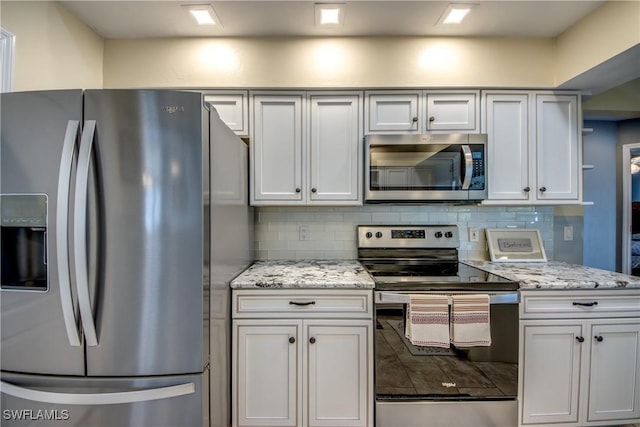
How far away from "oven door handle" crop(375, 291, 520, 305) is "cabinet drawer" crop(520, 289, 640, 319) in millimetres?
83

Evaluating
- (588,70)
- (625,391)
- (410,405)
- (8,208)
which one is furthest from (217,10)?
(625,391)

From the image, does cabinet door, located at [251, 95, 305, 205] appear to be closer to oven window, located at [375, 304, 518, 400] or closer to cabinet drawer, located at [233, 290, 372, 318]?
cabinet drawer, located at [233, 290, 372, 318]

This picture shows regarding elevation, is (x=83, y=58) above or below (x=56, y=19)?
below

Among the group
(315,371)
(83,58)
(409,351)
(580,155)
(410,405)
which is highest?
(83,58)

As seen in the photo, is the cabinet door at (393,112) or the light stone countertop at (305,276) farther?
the cabinet door at (393,112)

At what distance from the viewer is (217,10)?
5.85 feet

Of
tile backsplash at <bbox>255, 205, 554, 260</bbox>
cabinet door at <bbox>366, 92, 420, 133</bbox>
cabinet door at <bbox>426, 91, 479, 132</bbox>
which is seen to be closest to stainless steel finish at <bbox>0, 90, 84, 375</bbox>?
tile backsplash at <bbox>255, 205, 554, 260</bbox>

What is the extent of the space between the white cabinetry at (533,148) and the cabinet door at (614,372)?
0.86 m

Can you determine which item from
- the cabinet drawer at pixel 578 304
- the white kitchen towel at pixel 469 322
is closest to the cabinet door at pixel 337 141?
the white kitchen towel at pixel 469 322

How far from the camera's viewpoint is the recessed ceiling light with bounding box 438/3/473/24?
1.74m

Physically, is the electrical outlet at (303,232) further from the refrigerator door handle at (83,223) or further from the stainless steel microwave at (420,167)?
the refrigerator door handle at (83,223)

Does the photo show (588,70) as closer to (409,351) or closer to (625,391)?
(625,391)

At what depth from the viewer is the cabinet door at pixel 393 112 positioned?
2.03 m

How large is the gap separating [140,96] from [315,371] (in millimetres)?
1583
